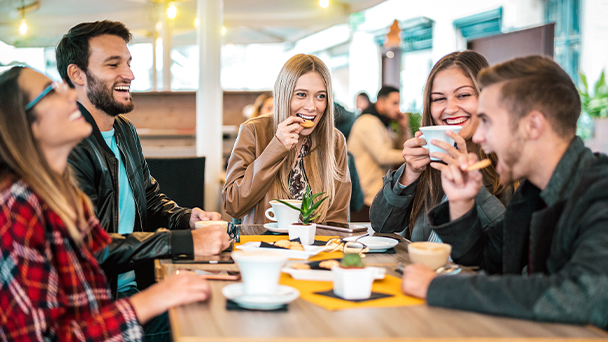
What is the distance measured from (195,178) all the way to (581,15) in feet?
16.6

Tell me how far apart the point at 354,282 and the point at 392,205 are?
3.17ft

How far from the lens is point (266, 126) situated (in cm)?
259

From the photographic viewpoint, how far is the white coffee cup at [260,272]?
1.06 m

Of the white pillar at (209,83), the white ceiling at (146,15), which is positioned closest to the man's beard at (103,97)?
the white pillar at (209,83)

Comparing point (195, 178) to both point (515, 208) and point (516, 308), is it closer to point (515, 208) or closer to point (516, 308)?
point (515, 208)

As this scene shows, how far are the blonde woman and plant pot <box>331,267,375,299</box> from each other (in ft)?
4.09

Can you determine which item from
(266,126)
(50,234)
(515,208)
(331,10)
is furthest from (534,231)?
(331,10)

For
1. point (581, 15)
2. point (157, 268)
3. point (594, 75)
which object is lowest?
point (157, 268)

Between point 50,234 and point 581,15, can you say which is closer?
point 50,234

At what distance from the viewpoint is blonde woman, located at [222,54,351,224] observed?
2.36 metres

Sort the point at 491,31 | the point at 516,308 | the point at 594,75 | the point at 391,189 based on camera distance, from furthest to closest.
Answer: the point at 491,31 < the point at 594,75 < the point at 391,189 < the point at 516,308

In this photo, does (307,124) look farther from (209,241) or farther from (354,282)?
(354,282)

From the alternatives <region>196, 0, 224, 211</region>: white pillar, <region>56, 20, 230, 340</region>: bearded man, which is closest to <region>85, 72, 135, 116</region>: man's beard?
<region>56, 20, 230, 340</region>: bearded man

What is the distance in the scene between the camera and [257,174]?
2.34m
